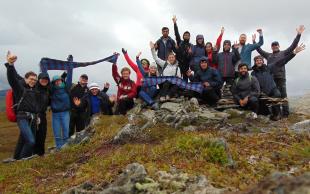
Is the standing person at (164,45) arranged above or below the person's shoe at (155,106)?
above

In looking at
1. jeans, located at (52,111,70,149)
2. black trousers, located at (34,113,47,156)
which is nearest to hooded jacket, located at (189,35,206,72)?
jeans, located at (52,111,70,149)

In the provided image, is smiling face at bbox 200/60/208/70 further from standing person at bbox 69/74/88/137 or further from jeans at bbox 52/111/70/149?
jeans at bbox 52/111/70/149

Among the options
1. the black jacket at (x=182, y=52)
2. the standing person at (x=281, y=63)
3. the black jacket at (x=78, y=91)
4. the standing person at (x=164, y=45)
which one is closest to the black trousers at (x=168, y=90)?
the standing person at (x=164, y=45)

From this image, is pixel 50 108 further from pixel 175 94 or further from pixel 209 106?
pixel 209 106

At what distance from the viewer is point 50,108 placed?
1617cm

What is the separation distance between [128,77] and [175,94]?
239 centimetres

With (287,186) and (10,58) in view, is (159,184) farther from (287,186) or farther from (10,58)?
(10,58)

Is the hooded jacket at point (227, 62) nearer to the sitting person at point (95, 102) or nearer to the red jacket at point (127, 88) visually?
the red jacket at point (127, 88)

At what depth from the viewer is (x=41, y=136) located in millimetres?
15234

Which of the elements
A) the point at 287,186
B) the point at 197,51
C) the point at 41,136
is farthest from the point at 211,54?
the point at 287,186

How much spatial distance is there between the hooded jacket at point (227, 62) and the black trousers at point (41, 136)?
29.0 feet

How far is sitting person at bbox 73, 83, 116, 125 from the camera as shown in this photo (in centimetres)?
1806

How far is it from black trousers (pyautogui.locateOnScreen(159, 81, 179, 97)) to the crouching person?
285cm

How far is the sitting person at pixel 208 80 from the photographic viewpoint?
18.2 meters
